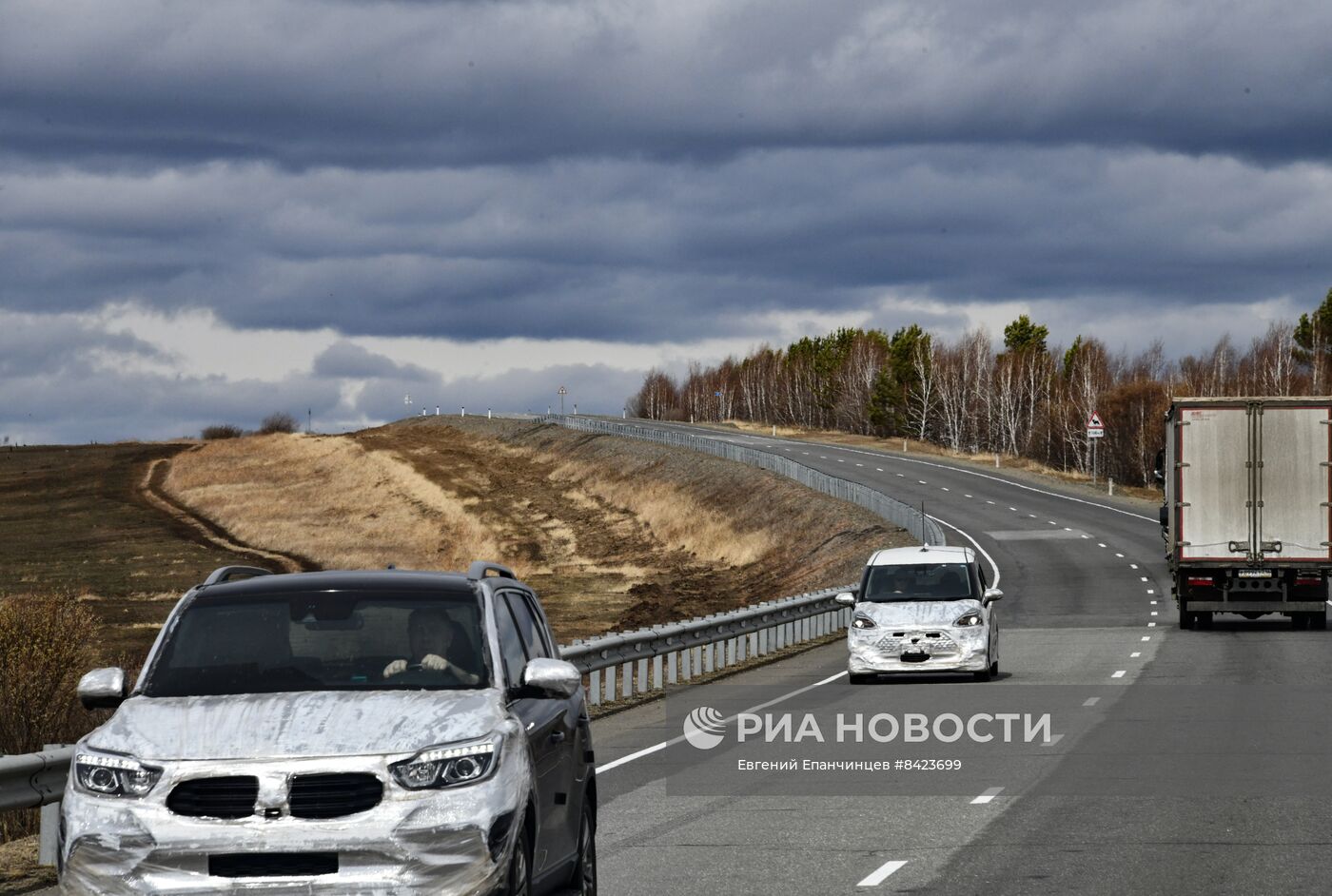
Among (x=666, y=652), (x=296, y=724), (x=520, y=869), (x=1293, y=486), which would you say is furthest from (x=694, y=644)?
(x=296, y=724)

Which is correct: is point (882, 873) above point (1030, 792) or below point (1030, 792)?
above

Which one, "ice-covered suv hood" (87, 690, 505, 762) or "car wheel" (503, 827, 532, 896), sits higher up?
"ice-covered suv hood" (87, 690, 505, 762)

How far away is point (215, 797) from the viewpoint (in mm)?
7156

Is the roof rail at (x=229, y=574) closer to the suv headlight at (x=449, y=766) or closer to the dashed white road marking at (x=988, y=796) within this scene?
the suv headlight at (x=449, y=766)

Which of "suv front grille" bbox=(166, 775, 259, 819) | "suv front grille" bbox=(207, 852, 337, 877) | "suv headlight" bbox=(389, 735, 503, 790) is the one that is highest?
"suv headlight" bbox=(389, 735, 503, 790)

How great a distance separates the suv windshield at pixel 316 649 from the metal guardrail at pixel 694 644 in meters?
12.2

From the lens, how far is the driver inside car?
26.9 feet

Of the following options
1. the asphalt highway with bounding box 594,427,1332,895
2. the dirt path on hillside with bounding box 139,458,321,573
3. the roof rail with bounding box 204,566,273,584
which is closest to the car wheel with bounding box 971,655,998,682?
the asphalt highway with bounding box 594,427,1332,895

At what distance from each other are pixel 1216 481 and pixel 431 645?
28476 mm

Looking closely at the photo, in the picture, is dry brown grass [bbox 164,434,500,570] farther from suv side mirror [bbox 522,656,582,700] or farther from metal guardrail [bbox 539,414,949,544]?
suv side mirror [bbox 522,656,582,700]

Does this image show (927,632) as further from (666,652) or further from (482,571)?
(482,571)

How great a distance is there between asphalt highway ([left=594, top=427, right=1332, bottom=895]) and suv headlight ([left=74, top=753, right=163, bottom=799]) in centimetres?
370

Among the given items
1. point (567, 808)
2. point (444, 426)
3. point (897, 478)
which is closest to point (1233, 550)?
point (567, 808)

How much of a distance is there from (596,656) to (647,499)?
63922 mm
